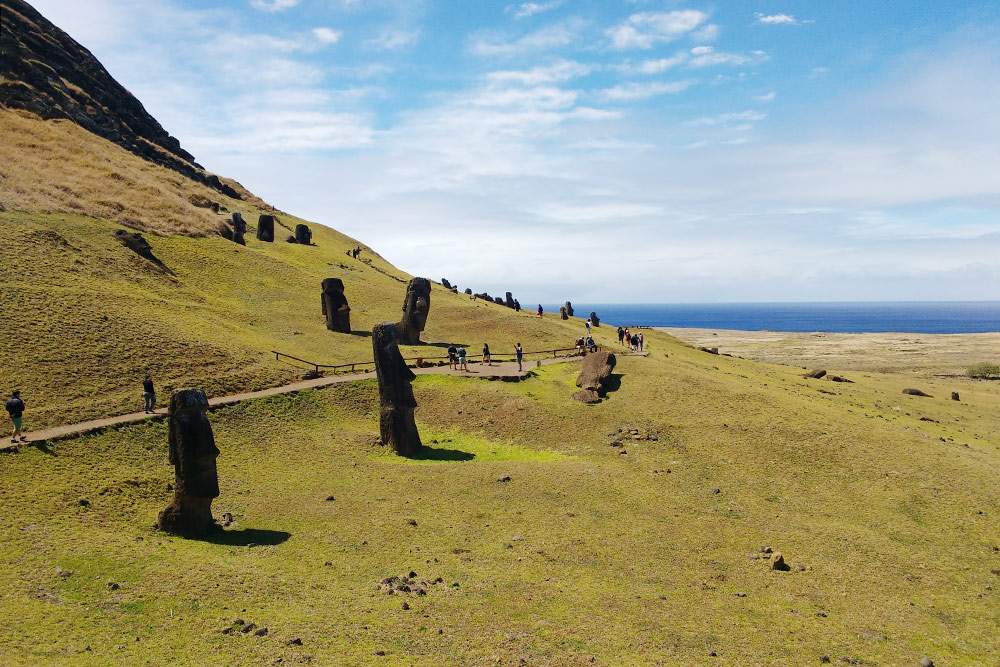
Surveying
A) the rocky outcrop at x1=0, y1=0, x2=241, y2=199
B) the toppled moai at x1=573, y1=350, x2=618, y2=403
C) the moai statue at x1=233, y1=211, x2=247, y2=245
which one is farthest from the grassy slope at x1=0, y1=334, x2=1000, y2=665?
the rocky outcrop at x1=0, y1=0, x2=241, y2=199

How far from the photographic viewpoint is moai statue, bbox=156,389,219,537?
22.2 m

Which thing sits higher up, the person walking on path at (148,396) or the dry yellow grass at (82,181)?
the dry yellow grass at (82,181)

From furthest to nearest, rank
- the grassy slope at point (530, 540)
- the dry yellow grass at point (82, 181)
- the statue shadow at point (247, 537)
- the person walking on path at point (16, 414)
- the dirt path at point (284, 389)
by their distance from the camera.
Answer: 1. the dry yellow grass at point (82, 181)
2. the dirt path at point (284, 389)
3. the person walking on path at point (16, 414)
4. the statue shadow at point (247, 537)
5. the grassy slope at point (530, 540)

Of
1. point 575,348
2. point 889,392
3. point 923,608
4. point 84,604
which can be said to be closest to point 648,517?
point 923,608

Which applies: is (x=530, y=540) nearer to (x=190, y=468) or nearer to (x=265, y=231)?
(x=190, y=468)

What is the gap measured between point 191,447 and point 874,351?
133 meters

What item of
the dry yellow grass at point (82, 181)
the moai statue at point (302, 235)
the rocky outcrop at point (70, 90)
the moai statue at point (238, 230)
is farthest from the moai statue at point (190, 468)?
the rocky outcrop at point (70, 90)

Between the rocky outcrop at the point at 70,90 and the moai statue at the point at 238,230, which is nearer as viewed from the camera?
the moai statue at the point at 238,230

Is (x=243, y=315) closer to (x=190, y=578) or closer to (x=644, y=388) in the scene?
(x=644, y=388)

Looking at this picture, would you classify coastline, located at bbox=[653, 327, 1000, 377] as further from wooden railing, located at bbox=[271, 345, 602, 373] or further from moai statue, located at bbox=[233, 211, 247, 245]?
moai statue, located at bbox=[233, 211, 247, 245]

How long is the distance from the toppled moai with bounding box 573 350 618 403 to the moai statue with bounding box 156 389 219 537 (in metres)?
23.6

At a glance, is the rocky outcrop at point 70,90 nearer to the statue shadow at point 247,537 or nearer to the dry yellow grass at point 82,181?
the dry yellow grass at point 82,181

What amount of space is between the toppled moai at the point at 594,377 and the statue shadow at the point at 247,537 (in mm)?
21892

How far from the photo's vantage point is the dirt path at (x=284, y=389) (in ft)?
91.1
